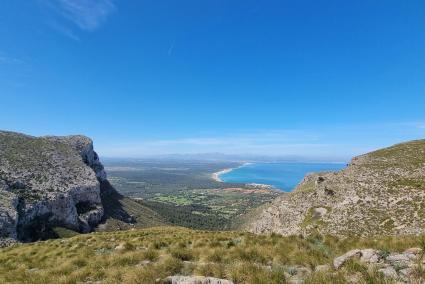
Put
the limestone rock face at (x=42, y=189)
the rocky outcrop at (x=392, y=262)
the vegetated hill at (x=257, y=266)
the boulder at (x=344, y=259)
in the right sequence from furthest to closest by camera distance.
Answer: the limestone rock face at (x=42, y=189)
the boulder at (x=344, y=259)
the vegetated hill at (x=257, y=266)
the rocky outcrop at (x=392, y=262)

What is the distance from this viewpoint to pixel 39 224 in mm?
95938

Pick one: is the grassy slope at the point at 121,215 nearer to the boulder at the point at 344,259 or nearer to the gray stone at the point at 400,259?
the boulder at the point at 344,259

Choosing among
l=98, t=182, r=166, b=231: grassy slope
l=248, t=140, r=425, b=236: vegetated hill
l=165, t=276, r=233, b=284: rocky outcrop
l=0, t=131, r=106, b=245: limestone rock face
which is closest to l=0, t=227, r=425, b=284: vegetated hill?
l=165, t=276, r=233, b=284: rocky outcrop

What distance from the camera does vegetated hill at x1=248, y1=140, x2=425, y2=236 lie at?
3082cm

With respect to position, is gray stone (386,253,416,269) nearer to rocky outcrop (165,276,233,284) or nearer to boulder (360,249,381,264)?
boulder (360,249,381,264)

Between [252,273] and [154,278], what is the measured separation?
116 inches

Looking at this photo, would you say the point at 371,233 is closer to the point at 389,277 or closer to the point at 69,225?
the point at 389,277

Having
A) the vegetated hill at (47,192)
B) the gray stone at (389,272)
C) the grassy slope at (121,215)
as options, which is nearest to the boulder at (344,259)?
the gray stone at (389,272)

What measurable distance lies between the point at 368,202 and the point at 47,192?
10165 cm

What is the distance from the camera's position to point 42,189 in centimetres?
10450

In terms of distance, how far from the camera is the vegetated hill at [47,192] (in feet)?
290

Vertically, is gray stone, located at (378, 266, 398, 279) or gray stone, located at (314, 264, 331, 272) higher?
gray stone, located at (378, 266, 398, 279)

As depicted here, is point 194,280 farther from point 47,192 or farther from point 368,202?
point 47,192

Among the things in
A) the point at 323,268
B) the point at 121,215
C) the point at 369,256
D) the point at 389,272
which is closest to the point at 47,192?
the point at 121,215
